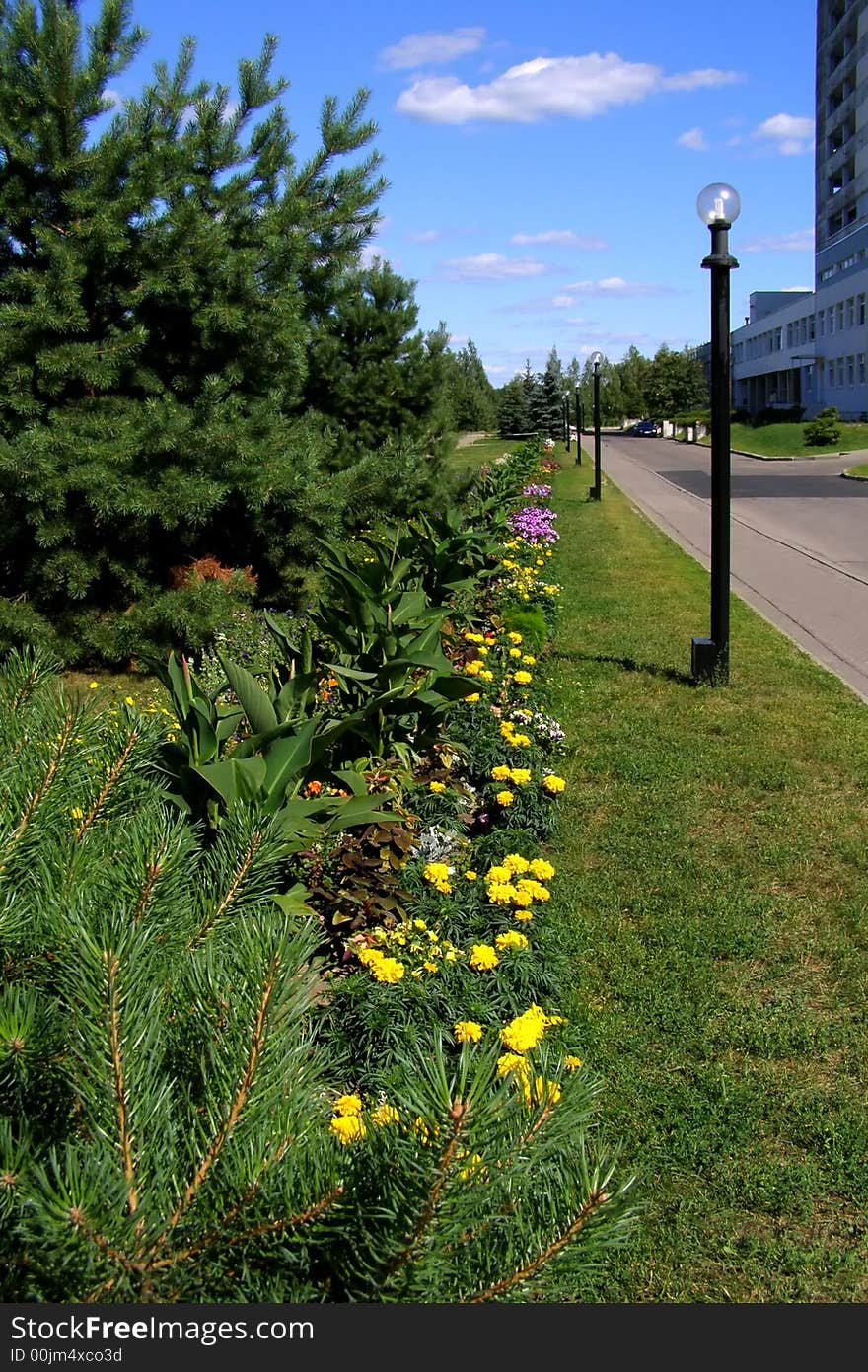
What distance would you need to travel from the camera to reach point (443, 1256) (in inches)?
43.7

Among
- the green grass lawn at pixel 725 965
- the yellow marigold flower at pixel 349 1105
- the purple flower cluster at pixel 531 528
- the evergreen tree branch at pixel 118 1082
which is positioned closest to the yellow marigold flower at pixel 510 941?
the green grass lawn at pixel 725 965

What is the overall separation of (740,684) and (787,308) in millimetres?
62415

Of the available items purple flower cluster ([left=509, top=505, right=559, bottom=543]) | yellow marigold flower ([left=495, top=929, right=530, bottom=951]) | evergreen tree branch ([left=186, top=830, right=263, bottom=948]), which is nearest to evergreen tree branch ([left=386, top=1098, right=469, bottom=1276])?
evergreen tree branch ([left=186, top=830, right=263, bottom=948])

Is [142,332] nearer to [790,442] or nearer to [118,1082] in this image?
[118,1082]

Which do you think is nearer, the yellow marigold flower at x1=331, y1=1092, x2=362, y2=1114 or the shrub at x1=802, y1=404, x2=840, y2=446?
the yellow marigold flower at x1=331, y1=1092, x2=362, y2=1114

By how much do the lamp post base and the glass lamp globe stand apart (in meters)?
2.38

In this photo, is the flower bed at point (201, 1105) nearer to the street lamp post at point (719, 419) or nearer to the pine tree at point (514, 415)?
the street lamp post at point (719, 419)

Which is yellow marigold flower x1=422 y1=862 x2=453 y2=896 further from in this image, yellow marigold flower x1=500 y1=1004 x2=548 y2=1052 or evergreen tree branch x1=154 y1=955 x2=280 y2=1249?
evergreen tree branch x1=154 y1=955 x2=280 y2=1249

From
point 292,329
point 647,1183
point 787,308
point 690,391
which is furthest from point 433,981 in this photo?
point 690,391

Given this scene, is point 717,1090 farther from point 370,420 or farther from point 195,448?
point 370,420

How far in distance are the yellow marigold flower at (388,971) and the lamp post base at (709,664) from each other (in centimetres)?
437

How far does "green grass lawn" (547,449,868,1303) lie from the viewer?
248cm

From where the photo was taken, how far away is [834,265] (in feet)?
185

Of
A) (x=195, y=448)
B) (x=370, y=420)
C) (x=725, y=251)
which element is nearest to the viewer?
(x=725, y=251)
